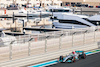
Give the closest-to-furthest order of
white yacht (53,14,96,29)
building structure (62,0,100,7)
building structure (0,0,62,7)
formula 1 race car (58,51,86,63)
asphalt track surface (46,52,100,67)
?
1. asphalt track surface (46,52,100,67)
2. formula 1 race car (58,51,86,63)
3. white yacht (53,14,96,29)
4. building structure (0,0,62,7)
5. building structure (62,0,100,7)

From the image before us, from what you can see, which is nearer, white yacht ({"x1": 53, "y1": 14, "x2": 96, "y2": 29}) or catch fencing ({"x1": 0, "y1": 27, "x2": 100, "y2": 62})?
catch fencing ({"x1": 0, "y1": 27, "x2": 100, "y2": 62})

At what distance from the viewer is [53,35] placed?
21328 mm

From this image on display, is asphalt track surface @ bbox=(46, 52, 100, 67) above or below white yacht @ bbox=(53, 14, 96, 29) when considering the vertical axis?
below

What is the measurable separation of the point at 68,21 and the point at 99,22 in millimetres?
5256

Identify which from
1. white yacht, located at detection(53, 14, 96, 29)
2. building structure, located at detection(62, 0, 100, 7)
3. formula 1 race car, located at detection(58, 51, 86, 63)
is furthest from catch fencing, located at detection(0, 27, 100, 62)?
building structure, located at detection(62, 0, 100, 7)

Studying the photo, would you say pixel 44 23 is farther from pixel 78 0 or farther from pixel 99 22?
pixel 78 0

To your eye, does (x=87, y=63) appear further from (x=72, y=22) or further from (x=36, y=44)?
(x=72, y=22)

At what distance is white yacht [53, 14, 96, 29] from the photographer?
47531 mm

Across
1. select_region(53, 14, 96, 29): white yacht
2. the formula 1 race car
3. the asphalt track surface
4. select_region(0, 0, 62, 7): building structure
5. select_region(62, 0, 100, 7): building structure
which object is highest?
select_region(62, 0, 100, 7): building structure

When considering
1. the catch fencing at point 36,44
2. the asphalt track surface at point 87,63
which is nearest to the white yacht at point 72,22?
the catch fencing at point 36,44

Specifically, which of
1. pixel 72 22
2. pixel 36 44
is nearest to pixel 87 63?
pixel 36 44

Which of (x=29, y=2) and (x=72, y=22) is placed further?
(x=29, y=2)

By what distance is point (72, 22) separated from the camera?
157 feet

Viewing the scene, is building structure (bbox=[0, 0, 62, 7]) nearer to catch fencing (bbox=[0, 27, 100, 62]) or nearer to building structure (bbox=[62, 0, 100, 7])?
building structure (bbox=[62, 0, 100, 7])
